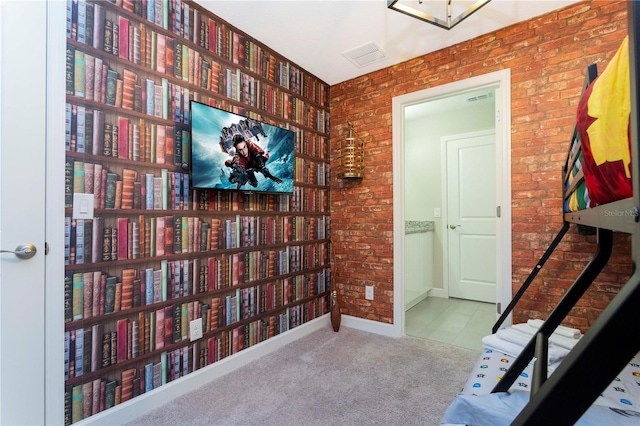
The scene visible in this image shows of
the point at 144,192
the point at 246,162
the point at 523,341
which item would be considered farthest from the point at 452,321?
the point at 144,192

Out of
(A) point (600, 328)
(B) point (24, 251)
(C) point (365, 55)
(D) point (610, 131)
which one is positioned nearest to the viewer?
(A) point (600, 328)

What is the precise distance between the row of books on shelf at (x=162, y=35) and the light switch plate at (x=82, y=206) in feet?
2.57

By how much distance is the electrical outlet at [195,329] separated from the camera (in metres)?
1.91

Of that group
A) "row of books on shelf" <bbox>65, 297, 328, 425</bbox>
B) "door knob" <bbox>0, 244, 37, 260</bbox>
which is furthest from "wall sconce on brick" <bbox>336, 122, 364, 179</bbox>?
"door knob" <bbox>0, 244, 37, 260</bbox>

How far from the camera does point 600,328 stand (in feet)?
1.52

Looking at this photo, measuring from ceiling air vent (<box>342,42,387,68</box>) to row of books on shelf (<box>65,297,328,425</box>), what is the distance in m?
2.36

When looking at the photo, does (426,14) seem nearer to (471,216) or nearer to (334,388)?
(334,388)

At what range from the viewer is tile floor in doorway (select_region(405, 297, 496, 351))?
8.96 feet

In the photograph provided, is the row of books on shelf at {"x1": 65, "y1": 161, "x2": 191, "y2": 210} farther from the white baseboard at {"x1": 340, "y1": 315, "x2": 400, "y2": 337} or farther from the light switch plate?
the white baseboard at {"x1": 340, "y1": 315, "x2": 400, "y2": 337}

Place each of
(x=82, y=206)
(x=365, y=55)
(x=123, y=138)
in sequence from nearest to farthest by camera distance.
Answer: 1. (x=82, y=206)
2. (x=123, y=138)
3. (x=365, y=55)

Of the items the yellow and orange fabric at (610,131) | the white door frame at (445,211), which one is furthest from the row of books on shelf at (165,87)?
the white door frame at (445,211)

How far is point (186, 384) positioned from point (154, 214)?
1108 mm

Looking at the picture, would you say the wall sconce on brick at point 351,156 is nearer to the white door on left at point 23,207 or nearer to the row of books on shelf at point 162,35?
the row of books on shelf at point 162,35

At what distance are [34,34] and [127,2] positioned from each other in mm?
507
